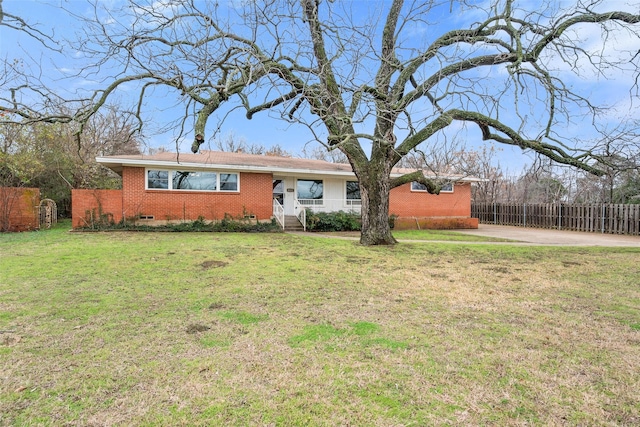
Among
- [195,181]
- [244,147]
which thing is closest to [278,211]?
[195,181]

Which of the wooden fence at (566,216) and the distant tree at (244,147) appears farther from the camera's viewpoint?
the distant tree at (244,147)

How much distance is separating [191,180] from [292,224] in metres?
5.15

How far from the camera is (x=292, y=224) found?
662 inches

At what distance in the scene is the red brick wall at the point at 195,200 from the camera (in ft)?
46.4

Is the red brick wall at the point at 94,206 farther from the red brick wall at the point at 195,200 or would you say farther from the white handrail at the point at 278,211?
the white handrail at the point at 278,211

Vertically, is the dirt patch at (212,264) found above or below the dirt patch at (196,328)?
above

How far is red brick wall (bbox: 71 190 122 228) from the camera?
1357 centimetres

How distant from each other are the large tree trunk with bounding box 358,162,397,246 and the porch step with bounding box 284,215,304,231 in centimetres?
627

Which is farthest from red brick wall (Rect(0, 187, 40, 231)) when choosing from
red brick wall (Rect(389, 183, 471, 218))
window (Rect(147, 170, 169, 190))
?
red brick wall (Rect(389, 183, 471, 218))

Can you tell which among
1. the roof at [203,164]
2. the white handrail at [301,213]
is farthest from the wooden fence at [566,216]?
the white handrail at [301,213]

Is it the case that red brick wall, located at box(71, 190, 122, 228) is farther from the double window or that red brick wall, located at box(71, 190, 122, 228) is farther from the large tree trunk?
the large tree trunk

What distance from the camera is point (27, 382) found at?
101 inches

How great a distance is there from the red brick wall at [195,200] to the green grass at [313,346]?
7670 millimetres

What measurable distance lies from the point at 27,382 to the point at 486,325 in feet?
14.5
